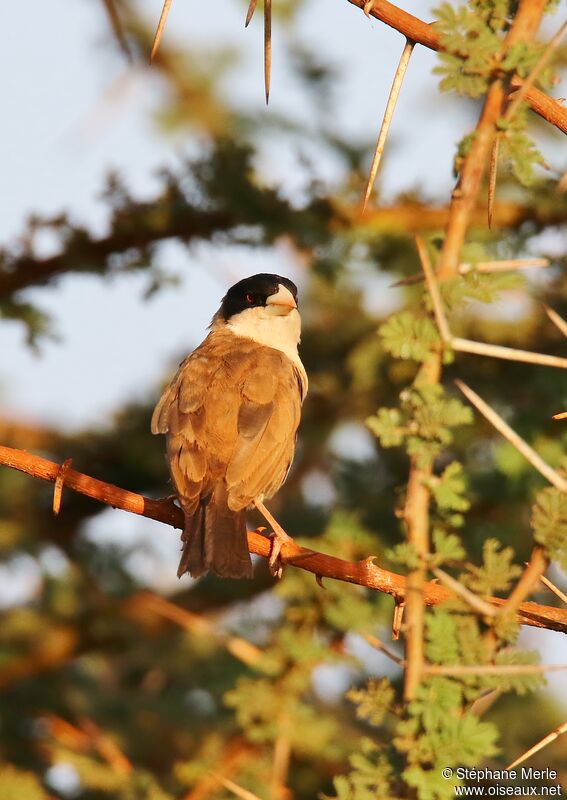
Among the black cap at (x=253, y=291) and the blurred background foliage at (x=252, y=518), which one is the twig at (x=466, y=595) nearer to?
the blurred background foliage at (x=252, y=518)

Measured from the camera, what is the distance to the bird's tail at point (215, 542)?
3.88 metres

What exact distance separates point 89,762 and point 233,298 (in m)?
2.35

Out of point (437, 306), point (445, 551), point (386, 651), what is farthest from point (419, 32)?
point (386, 651)

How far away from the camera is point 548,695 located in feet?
20.7

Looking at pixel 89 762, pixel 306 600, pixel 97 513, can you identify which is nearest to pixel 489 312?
pixel 306 600

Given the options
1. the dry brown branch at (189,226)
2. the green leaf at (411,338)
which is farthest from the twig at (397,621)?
the dry brown branch at (189,226)

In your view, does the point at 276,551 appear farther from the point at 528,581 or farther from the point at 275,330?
the point at 528,581

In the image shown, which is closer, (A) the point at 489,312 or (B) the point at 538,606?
(B) the point at 538,606

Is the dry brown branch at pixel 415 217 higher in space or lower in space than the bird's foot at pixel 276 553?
higher

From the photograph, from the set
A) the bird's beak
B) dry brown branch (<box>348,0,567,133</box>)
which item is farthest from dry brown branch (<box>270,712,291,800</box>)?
dry brown branch (<box>348,0,567,133</box>)

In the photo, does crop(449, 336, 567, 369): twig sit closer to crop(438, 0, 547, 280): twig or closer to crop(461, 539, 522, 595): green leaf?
crop(438, 0, 547, 280): twig

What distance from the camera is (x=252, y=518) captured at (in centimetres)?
623

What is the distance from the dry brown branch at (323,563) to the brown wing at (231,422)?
100 cm

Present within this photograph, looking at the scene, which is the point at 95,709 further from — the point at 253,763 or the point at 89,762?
the point at 253,763
